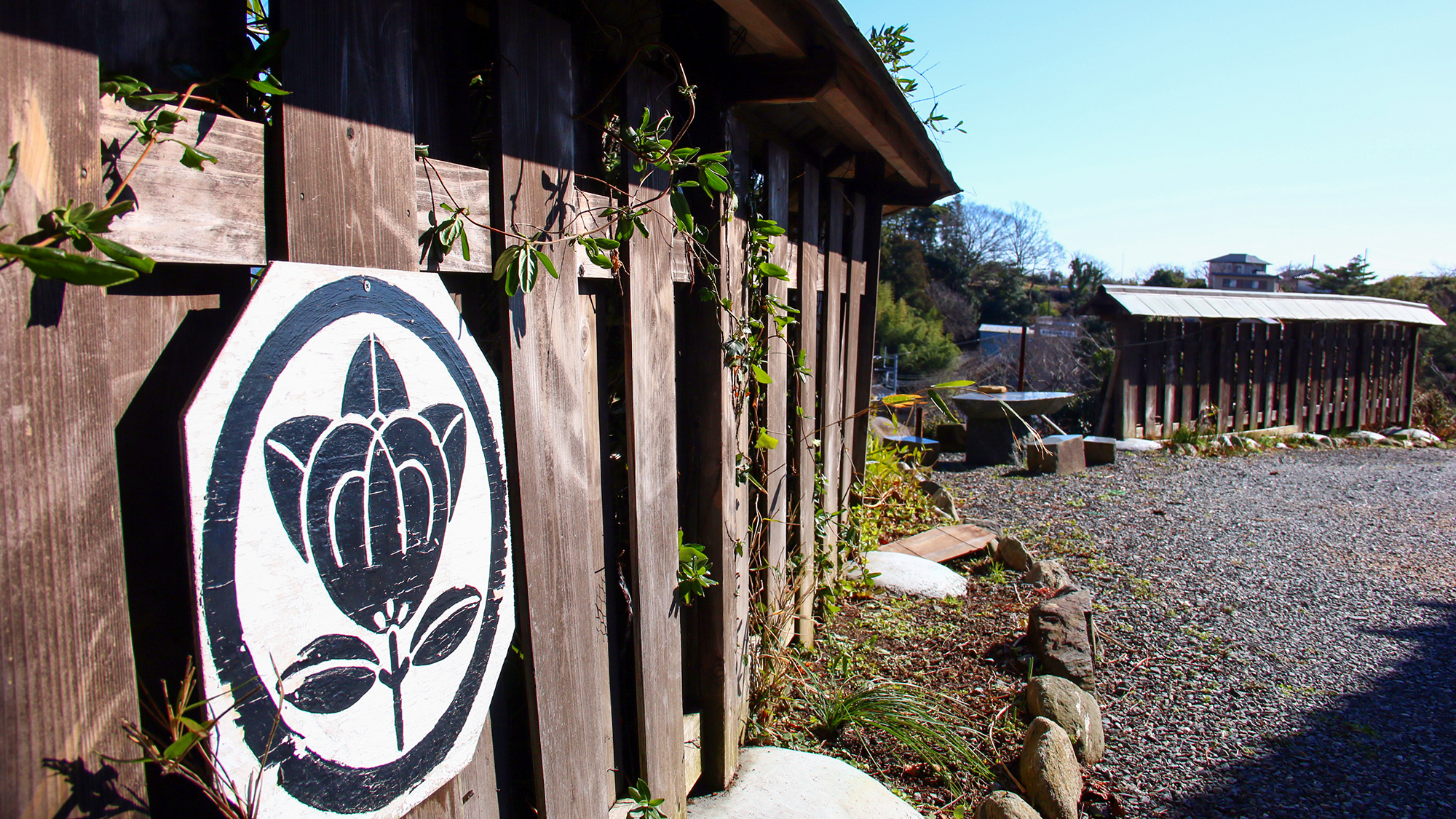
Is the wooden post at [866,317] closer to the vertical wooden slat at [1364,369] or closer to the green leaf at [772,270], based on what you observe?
the green leaf at [772,270]

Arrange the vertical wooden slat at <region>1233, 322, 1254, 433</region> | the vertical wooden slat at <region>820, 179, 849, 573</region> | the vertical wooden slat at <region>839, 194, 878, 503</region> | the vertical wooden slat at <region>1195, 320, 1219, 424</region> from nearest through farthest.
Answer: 1. the vertical wooden slat at <region>820, 179, 849, 573</region>
2. the vertical wooden slat at <region>839, 194, 878, 503</region>
3. the vertical wooden slat at <region>1195, 320, 1219, 424</region>
4. the vertical wooden slat at <region>1233, 322, 1254, 433</region>

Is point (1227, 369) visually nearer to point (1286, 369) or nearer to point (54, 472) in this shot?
point (1286, 369)

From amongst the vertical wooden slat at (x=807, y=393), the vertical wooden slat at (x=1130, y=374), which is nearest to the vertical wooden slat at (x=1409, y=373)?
the vertical wooden slat at (x=1130, y=374)

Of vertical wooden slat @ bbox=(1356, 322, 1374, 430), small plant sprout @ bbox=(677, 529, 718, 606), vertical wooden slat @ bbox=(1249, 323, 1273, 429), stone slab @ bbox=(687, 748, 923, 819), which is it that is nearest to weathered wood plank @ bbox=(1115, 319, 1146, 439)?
vertical wooden slat @ bbox=(1249, 323, 1273, 429)

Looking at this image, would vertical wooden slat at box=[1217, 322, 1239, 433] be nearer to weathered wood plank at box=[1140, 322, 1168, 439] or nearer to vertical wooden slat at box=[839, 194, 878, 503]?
weathered wood plank at box=[1140, 322, 1168, 439]

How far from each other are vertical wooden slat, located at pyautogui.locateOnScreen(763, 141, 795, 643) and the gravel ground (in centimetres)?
137

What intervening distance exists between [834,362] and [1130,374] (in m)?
7.97

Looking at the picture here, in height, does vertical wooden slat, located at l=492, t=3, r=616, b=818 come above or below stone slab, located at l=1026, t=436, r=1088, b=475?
above

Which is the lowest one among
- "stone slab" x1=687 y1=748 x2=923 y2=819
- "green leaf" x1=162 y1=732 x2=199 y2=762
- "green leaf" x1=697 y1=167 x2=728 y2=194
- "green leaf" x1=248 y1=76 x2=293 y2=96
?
"stone slab" x1=687 y1=748 x2=923 y2=819

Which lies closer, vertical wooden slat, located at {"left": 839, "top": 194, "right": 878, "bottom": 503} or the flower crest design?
the flower crest design

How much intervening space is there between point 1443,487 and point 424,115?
11.0m

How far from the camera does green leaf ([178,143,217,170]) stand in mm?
876

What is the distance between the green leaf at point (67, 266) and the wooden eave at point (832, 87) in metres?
1.34

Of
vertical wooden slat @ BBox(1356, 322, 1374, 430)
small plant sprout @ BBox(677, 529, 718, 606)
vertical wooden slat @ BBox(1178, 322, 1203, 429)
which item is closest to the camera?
small plant sprout @ BBox(677, 529, 718, 606)
